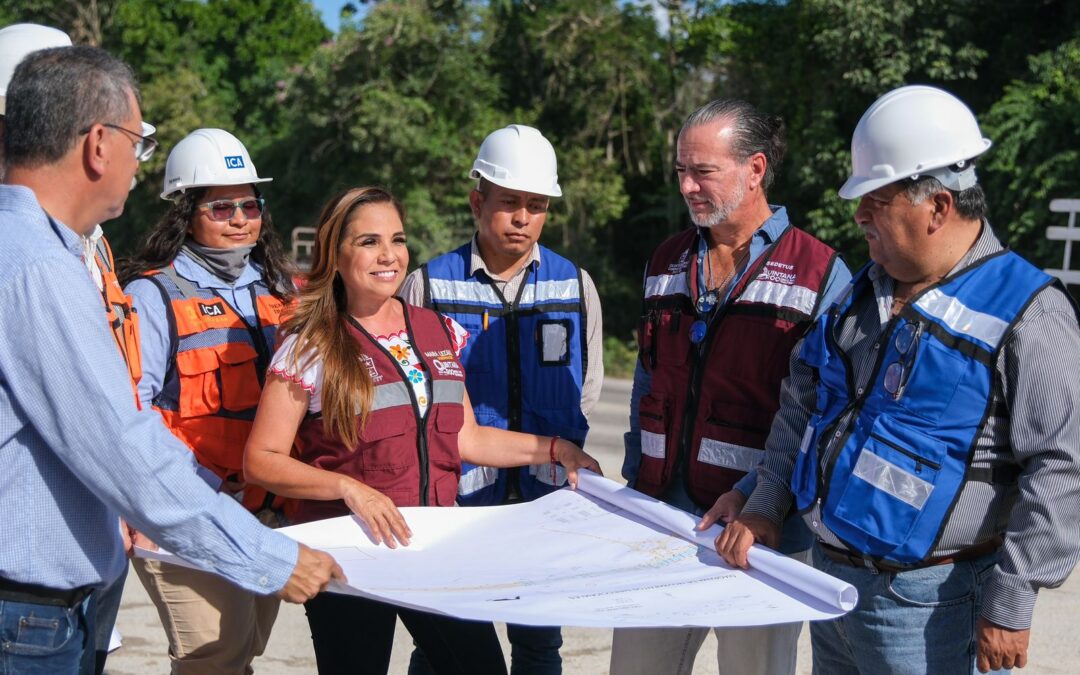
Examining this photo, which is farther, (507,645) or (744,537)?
(507,645)

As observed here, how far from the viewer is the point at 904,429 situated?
2896 millimetres

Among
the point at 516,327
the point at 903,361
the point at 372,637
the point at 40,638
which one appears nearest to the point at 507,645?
the point at 516,327

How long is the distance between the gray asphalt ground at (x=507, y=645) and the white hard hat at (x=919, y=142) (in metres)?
3.13

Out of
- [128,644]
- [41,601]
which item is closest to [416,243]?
[128,644]

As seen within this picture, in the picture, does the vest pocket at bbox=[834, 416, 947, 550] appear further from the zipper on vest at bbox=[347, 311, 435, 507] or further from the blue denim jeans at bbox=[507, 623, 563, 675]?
the blue denim jeans at bbox=[507, 623, 563, 675]

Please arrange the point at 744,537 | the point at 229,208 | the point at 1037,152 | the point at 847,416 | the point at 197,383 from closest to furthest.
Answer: the point at 847,416 → the point at 744,537 → the point at 197,383 → the point at 229,208 → the point at 1037,152

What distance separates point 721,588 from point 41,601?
1825mm

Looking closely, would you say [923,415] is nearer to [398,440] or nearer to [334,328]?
[398,440]

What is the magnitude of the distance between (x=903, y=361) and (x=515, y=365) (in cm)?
190

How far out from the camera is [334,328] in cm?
356

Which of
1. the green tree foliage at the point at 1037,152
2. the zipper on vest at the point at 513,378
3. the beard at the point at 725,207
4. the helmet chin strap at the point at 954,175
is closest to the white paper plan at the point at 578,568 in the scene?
the zipper on vest at the point at 513,378

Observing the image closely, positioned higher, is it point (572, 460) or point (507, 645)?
point (572, 460)

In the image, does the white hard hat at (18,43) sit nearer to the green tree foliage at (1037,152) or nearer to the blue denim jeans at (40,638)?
the blue denim jeans at (40,638)

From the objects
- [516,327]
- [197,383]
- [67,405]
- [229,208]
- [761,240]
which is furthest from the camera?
[516,327]
